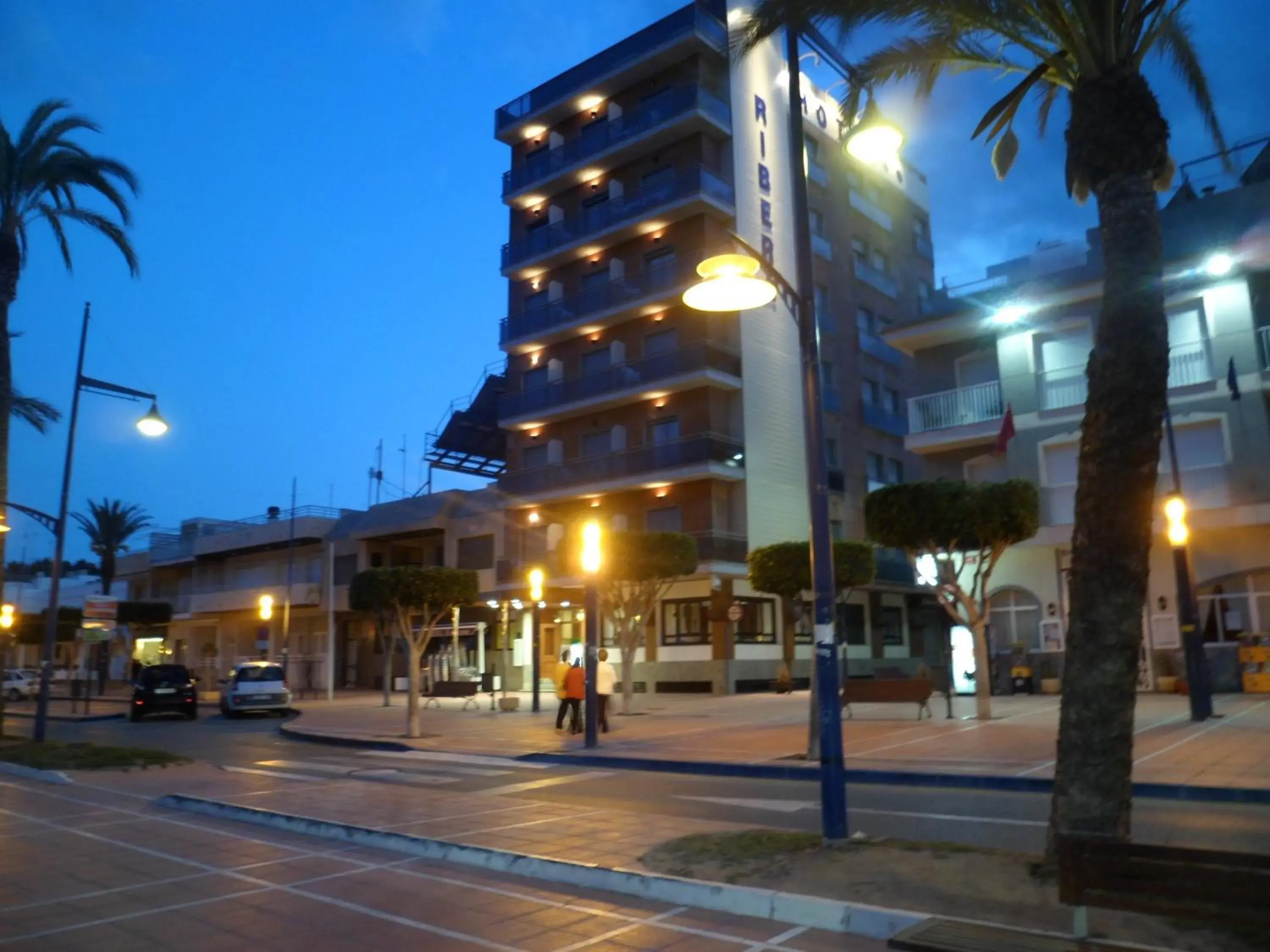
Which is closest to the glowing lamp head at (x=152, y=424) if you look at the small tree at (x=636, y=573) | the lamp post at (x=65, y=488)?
the lamp post at (x=65, y=488)

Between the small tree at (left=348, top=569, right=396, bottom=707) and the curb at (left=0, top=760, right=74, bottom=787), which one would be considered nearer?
the curb at (left=0, top=760, right=74, bottom=787)

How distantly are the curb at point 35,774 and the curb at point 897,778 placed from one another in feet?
21.7

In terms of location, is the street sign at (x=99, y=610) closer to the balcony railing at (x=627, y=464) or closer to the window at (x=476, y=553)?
the balcony railing at (x=627, y=464)

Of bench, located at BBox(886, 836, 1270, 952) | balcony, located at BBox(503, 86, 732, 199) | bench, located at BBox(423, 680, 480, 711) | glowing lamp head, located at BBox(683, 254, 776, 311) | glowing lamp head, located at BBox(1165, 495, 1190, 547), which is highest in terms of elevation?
balcony, located at BBox(503, 86, 732, 199)

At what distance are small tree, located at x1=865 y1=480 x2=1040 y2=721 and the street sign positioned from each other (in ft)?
59.3

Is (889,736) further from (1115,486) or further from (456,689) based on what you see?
(456,689)

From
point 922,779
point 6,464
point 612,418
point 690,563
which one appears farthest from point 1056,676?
point 6,464

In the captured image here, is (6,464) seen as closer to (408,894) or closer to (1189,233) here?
(408,894)

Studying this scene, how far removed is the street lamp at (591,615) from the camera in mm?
17312

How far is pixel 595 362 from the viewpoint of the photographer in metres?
42.5

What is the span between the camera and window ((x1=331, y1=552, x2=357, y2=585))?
4862 centimetres

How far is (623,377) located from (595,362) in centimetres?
269

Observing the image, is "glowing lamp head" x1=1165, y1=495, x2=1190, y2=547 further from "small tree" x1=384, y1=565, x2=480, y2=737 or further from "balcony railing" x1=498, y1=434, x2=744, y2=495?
"balcony railing" x1=498, y1=434, x2=744, y2=495

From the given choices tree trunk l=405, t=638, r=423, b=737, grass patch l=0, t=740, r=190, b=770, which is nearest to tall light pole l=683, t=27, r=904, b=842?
grass patch l=0, t=740, r=190, b=770
